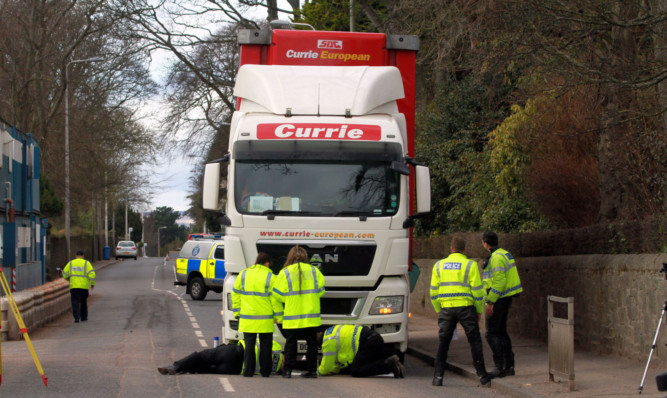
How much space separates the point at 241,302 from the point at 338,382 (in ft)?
Result: 5.31

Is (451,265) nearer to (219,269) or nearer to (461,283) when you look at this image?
(461,283)

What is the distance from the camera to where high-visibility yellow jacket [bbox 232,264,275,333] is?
1096 cm

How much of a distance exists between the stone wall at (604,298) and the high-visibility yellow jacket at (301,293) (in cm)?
435

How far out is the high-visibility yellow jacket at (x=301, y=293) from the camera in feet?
35.5

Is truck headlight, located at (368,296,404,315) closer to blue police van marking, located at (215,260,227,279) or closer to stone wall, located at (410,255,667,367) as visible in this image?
stone wall, located at (410,255,667,367)

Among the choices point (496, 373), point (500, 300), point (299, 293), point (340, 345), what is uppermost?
point (299, 293)

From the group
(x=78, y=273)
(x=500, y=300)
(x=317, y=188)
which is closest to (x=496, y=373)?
(x=500, y=300)

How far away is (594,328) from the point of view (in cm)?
1326

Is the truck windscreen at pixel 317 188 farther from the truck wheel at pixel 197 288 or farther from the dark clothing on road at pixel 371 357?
the truck wheel at pixel 197 288

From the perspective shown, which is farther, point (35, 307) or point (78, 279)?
point (78, 279)

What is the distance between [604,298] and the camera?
12922 millimetres

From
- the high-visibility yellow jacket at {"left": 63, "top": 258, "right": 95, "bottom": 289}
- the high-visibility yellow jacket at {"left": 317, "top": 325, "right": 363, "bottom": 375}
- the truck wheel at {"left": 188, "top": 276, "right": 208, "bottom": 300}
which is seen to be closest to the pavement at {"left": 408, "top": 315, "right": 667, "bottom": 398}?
the high-visibility yellow jacket at {"left": 317, "top": 325, "right": 363, "bottom": 375}

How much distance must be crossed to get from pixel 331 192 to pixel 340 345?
79.4 inches

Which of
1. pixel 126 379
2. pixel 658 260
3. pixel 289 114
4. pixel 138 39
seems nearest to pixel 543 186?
pixel 658 260
